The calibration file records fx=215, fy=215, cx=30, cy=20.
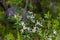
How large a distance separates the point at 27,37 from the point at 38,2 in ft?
8.98

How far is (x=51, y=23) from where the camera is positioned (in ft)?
14.3

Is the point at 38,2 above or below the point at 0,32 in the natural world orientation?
above

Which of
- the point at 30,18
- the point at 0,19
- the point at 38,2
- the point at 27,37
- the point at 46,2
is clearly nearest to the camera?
the point at 27,37

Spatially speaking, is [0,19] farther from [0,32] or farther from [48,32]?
[48,32]

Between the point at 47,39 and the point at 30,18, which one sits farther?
the point at 30,18

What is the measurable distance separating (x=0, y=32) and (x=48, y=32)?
5.09 ft

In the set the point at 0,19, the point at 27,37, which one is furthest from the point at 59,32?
the point at 0,19

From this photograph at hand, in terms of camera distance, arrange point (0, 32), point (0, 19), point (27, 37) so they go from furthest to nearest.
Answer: point (0, 19)
point (0, 32)
point (27, 37)

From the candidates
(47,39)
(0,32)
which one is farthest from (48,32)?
(0,32)

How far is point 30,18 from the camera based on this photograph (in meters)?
4.14

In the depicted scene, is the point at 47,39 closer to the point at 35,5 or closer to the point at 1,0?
the point at 1,0

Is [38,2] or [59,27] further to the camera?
[38,2]

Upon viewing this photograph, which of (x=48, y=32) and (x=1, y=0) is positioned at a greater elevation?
(x=1, y=0)

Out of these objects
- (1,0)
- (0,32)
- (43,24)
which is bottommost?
(0,32)
